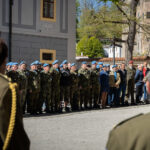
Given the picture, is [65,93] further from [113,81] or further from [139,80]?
[139,80]

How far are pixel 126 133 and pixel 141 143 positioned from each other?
0.10m

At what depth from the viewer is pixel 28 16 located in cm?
2269

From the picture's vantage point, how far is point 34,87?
1267 centimetres

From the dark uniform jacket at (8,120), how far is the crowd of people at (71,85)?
852 centimetres

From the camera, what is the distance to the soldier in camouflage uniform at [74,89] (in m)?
14.1

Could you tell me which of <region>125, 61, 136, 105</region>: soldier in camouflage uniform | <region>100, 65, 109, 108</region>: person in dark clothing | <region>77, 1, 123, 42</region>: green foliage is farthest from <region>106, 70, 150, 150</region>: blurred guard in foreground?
<region>77, 1, 123, 42</region>: green foliage

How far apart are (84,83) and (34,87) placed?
2.59 metres

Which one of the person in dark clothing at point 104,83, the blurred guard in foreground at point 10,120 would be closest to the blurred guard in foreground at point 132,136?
the blurred guard in foreground at point 10,120

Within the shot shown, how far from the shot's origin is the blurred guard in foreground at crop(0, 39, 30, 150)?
2.45m

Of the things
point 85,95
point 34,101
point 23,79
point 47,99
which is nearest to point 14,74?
point 23,79

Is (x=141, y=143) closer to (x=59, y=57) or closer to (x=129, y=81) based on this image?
(x=129, y=81)

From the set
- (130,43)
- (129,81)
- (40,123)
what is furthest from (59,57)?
(40,123)

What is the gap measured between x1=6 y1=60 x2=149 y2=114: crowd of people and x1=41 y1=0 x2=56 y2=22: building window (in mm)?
8408

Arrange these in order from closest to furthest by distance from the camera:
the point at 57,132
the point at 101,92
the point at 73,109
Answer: the point at 57,132
the point at 73,109
the point at 101,92
